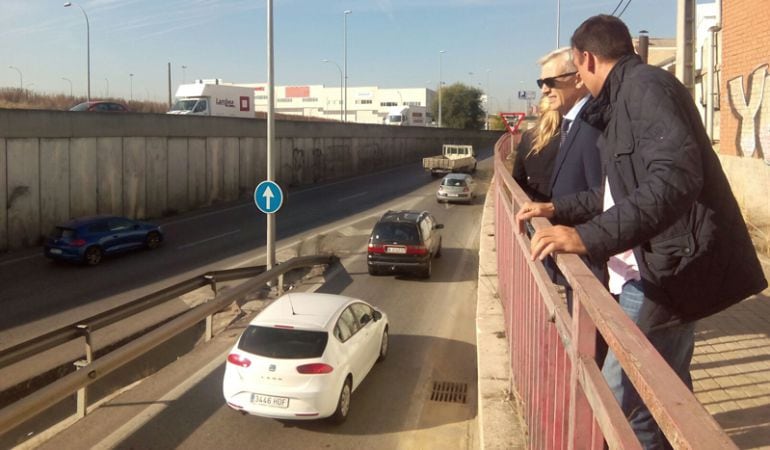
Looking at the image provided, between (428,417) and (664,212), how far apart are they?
7.32m

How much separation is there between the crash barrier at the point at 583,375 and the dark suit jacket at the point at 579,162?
273 mm

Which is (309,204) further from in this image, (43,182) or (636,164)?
(636,164)

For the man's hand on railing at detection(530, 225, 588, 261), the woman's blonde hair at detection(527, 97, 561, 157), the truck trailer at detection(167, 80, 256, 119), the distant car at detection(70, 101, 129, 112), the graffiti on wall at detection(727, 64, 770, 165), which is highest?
the truck trailer at detection(167, 80, 256, 119)

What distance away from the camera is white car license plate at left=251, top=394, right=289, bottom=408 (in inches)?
325

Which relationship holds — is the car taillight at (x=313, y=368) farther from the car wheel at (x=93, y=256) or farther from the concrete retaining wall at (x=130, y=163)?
the concrete retaining wall at (x=130, y=163)

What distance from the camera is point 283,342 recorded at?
8648mm

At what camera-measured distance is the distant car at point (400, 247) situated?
17359 millimetres

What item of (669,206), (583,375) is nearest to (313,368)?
(583,375)

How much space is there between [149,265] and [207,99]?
77.7 ft

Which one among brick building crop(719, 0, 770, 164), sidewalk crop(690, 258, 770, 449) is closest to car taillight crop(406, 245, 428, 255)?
brick building crop(719, 0, 770, 164)

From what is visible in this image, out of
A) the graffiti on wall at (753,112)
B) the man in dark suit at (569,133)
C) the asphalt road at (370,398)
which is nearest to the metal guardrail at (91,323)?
the asphalt road at (370,398)

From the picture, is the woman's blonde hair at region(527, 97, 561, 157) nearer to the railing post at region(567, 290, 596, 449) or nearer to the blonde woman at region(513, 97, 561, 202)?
the blonde woman at region(513, 97, 561, 202)

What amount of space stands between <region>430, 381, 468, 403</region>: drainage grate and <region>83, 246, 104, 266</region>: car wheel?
14.6m

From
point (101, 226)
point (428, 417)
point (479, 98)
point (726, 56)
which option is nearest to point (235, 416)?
point (428, 417)
